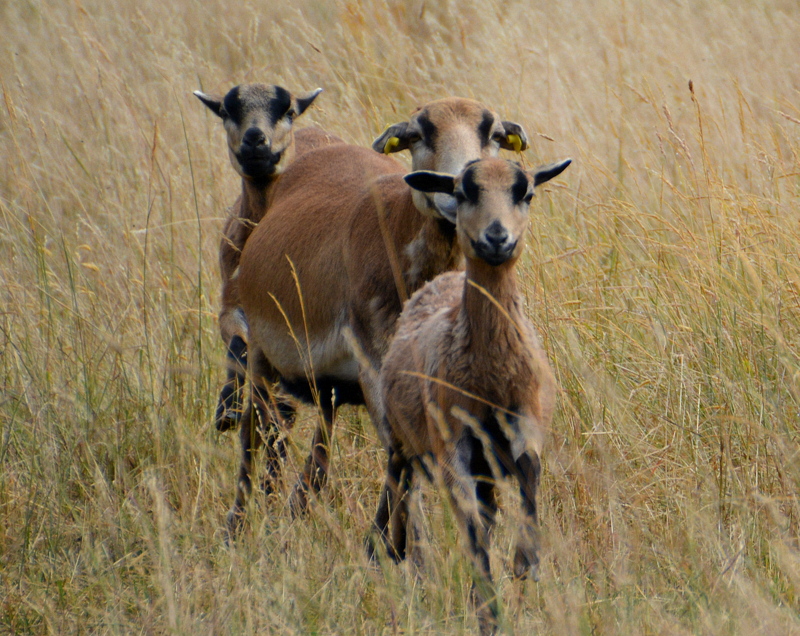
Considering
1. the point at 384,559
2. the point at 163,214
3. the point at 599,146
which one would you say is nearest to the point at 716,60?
the point at 599,146

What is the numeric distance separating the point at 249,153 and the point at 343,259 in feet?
4.17

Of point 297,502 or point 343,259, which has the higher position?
point 343,259

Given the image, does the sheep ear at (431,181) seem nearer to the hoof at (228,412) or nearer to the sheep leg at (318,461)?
the sheep leg at (318,461)

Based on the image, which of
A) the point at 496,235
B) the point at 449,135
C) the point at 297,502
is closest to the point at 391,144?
the point at 449,135

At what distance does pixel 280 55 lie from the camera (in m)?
10.9

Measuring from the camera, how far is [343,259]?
192 inches

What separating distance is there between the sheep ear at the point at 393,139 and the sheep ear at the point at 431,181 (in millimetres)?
964

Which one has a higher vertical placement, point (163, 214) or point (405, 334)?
point (405, 334)

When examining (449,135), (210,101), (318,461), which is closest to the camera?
(449,135)

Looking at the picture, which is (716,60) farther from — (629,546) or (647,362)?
(629,546)

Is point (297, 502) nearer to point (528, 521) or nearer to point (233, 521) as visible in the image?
point (233, 521)

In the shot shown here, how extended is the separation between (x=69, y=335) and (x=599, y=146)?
3.83 m

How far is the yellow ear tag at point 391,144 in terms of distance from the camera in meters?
4.93

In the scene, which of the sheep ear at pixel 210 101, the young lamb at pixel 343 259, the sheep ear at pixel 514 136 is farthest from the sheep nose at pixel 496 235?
the sheep ear at pixel 210 101
